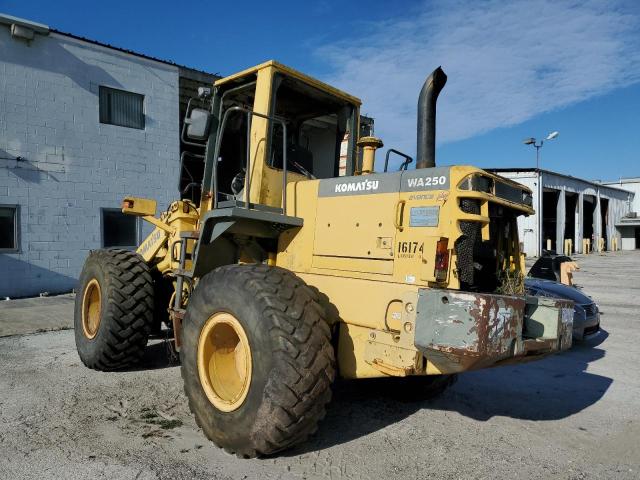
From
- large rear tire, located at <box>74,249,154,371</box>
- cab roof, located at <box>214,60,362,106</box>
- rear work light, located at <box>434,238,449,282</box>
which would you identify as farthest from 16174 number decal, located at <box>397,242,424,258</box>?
large rear tire, located at <box>74,249,154,371</box>

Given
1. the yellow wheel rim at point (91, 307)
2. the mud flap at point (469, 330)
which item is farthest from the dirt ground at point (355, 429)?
the mud flap at point (469, 330)

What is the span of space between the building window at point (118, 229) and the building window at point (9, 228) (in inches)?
75.7

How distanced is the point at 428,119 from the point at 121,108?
1083cm

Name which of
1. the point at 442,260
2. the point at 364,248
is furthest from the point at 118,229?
the point at 442,260

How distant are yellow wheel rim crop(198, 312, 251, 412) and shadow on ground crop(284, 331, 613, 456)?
616 millimetres

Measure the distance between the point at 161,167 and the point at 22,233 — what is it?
3.71 m

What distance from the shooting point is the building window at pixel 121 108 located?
1271 centimetres

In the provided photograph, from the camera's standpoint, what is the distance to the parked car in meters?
7.64

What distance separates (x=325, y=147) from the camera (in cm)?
538

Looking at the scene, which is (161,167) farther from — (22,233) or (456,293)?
(456,293)

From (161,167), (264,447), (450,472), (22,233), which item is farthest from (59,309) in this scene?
(450,472)

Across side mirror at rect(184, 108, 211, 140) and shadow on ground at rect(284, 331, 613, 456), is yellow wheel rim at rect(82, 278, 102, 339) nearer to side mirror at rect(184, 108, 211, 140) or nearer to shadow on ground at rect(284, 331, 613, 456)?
side mirror at rect(184, 108, 211, 140)

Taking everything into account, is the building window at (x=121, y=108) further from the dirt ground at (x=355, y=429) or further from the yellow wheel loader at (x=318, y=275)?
the yellow wheel loader at (x=318, y=275)

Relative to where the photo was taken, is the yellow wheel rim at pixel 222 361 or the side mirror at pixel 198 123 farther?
the side mirror at pixel 198 123
